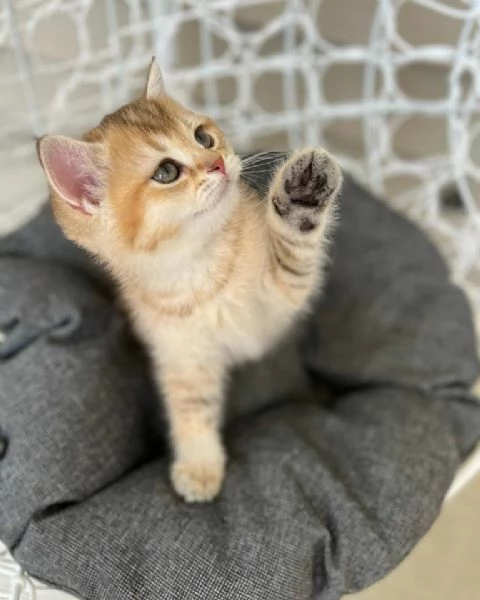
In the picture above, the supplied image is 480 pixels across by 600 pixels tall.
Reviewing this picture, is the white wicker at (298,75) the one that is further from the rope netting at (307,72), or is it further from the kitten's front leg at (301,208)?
the kitten's front leg at (301,208)

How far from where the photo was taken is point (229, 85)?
67.4 inches

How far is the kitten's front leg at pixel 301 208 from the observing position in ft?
2.58

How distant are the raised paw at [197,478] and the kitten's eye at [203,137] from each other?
426 millimetres

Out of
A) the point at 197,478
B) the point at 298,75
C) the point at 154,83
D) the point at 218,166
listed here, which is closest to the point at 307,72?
the point at 298,75

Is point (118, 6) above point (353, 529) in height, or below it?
above

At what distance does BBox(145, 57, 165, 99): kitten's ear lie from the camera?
0.84m

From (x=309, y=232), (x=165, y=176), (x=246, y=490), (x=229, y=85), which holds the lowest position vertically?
(x=246, y=490)

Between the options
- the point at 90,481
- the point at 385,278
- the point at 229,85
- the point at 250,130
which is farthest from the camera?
the point at 229,85

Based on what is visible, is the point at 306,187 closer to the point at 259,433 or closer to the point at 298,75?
the point at 259,433

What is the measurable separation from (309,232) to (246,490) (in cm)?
35

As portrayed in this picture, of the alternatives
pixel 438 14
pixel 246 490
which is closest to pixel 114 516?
pixel 246 490

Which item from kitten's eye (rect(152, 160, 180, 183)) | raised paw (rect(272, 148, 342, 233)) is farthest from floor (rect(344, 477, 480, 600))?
kitten's eye (rect(152, 160, 180, 183))

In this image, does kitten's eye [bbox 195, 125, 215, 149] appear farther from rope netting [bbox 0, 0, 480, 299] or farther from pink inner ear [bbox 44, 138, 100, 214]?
rope netting [bbox 0, 0, 480, 299]

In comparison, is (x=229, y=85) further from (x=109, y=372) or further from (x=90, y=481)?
(x=90, y=481)
